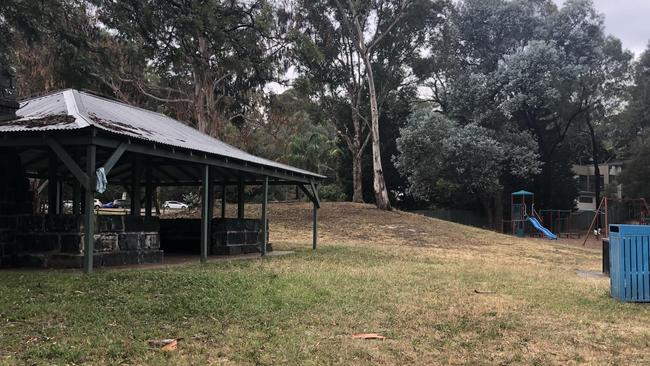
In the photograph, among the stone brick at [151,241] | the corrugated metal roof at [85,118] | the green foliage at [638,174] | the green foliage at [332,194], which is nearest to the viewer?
the corrugated metal roof at [85,118]

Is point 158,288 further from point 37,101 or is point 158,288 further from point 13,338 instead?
point 37,101

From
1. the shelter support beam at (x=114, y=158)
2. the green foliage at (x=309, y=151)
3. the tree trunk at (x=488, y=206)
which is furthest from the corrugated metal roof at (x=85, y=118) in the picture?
the tree trunk at (x=488, y=206)

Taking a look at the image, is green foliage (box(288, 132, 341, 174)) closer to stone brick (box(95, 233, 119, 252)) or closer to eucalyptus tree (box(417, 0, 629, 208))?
eucalyptus tree (box(417, 0, 629, 208))

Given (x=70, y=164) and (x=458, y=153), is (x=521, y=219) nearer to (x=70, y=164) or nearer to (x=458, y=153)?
(x=458, y=153)

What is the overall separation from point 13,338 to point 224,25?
683 centimetres

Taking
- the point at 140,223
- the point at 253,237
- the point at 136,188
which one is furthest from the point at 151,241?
the point at 253,237

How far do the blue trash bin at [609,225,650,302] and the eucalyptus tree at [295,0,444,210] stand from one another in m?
20.3

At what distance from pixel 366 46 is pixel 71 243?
23459 mm

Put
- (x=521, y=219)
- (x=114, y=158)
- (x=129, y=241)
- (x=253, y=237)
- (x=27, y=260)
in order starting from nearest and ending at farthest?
(x=114, y=158), (x=27, y=260), (x=129, y=241), (x=253, y=237), (x=521, y=219)

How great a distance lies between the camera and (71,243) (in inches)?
423

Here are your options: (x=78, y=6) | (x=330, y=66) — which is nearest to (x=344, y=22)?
(x=330, y=66)

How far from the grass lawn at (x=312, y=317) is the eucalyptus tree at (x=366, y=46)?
62.2 feet

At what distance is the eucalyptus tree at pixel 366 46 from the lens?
2967 cm

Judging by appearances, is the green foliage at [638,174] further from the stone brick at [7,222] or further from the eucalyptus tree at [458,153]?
the stone brick at [7,222]
